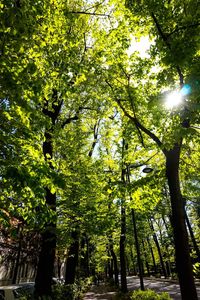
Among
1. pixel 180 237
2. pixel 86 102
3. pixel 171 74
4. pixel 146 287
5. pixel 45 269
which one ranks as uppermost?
pixel 86 102

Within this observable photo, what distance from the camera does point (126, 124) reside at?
11.1 m

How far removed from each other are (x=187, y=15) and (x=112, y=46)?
388 cm

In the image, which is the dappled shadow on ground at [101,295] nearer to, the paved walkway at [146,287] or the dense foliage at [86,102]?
the paved walkway at [146,287]

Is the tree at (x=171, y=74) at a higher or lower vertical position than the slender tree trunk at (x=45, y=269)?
higher

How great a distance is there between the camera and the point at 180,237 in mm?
7402

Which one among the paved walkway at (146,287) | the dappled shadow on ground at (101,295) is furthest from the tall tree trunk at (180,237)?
the dappled shadow on ground at (101,295)

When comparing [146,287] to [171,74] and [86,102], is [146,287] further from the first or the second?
[171,74]

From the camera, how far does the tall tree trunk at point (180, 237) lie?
688 cm

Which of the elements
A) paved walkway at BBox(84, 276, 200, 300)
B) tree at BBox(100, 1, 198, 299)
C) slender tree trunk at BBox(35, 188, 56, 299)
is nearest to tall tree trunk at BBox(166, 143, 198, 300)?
tree at BBox(100, 1, 198, 299)

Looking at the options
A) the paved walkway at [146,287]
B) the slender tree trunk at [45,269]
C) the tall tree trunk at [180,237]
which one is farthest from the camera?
the paved walkway at [146,287]

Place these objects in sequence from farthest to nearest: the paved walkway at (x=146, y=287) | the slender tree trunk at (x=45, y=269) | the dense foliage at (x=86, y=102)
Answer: the paved walkway at (x=146, y=287)
the slender tree trunk at (x=45, y=269)
the dense foliage at (x=86, y=102)

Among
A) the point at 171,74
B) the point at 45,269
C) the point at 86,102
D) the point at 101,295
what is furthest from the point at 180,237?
the point at 101,295

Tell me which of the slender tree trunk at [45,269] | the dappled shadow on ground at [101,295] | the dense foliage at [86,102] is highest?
the dense foliage at [86,102]

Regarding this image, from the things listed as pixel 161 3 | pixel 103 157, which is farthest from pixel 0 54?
pixel 103 157
